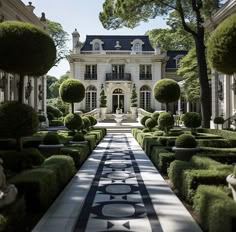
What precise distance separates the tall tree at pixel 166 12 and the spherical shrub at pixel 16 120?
44.5ft

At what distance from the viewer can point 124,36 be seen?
54594mm

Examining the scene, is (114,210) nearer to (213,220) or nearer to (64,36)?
(213,220)

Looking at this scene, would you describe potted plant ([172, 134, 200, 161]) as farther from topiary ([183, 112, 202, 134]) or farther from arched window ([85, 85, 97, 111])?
arched window ([85, 85, 97, 111])

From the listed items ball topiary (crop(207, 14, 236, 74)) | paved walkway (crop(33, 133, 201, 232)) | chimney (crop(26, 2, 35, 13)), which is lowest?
paved walkway (crop(33, 133, 201, 232))

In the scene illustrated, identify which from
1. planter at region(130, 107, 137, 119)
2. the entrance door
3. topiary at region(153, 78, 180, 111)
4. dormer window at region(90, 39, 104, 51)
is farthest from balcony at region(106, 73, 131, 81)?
topiary at region(153, 78, 180, 111)

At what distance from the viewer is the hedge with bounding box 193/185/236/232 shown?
15.4 ft

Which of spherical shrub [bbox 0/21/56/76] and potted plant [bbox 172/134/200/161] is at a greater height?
spherical shrub [bbox 0/21/56/76]

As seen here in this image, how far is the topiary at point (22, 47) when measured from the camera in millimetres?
11086

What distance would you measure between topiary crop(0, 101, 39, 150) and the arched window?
3964 centimetres

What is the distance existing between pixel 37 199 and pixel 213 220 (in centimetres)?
302

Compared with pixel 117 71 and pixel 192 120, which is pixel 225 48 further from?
pixel 117 71

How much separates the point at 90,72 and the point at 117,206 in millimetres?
44828

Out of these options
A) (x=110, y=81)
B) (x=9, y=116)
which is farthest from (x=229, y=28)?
(x=110, y=81)

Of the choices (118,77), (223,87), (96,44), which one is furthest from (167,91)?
(96,44)
